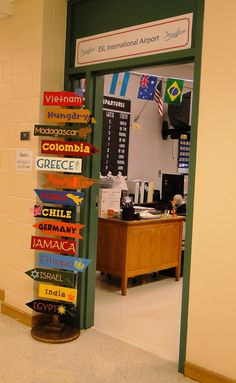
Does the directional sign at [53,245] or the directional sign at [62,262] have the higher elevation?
the directional sign at [53,245]

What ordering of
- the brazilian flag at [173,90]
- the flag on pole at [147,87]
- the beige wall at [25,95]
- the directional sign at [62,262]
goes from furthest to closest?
1. the brazilian flag at [173,90]
2. the flag on pole at [147,87]
3. the beige wall at [25,95]
4. the directional sign at [62,262]

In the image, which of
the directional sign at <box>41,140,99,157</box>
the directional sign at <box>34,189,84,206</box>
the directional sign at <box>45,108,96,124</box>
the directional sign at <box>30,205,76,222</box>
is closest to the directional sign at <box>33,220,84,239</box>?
the directional sign at <box>30,205,76,222</box>

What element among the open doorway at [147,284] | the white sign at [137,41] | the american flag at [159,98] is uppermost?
the american flag at [159,98]

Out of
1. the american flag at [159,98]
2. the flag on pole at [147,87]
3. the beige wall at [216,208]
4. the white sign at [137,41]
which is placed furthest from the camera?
the american flag at [159,98]

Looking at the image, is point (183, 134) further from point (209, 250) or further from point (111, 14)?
point (209, 250)

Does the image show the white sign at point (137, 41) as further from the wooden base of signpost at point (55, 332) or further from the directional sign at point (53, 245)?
the wooden base of signpost at point (55, 332)

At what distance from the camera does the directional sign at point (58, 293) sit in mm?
3455

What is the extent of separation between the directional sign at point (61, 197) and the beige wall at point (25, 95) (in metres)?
0.21

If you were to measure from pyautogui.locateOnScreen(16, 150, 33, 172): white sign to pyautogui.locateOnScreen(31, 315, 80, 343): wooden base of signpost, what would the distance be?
1.28m

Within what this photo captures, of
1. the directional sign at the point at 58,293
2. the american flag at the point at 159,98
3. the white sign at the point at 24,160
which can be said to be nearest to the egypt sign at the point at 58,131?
the white sign at the point at 24,160

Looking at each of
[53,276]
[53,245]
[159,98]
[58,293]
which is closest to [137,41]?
[53,245]

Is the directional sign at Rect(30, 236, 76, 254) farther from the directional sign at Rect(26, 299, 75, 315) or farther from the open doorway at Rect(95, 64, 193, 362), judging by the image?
the open doorway at Rect(95, 64, 193, 362)

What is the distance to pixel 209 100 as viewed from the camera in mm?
2855

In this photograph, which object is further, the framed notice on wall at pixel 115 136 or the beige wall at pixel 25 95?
the framed notice on wall at pixel 115 136
